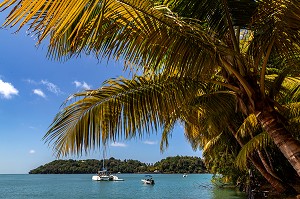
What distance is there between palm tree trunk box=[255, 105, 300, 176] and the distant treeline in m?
101

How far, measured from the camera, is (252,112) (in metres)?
3.62

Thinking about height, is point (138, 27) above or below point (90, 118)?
above

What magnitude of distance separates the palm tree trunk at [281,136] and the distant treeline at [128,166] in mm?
100859

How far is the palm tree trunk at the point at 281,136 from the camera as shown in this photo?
10.7 ft

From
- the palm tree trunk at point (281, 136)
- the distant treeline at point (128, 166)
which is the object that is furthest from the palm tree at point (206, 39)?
the distant treeline at point (128, 166)

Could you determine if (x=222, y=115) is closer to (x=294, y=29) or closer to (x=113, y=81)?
(x=113, y=81)

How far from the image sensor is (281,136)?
3.36 metres

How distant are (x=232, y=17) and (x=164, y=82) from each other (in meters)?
1.09

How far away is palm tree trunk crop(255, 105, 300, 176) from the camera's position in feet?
10.7

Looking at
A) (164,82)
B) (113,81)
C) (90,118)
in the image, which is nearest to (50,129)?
(90,118)

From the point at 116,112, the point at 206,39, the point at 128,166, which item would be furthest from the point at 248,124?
the point at 128,166

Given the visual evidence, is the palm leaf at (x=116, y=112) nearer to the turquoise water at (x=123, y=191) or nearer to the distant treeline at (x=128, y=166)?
the turquoise water at (x=123, y=191)

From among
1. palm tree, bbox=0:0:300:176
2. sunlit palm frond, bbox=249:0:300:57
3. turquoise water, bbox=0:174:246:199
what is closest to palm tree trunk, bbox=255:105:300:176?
palm tree, bbox=0:0:300:176

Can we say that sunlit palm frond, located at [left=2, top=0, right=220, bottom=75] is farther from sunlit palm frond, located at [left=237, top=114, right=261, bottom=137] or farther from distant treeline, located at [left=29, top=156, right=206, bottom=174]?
distant treeline, located at [left=29, top=156, right=206, bottom=174]
